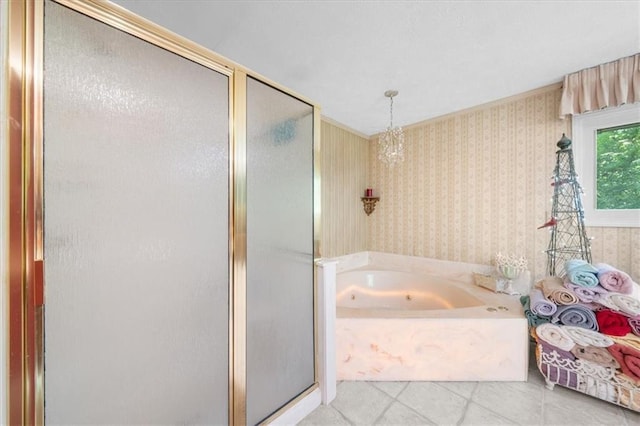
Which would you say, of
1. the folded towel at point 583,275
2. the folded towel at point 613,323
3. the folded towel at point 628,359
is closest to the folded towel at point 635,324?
the folded towel at point 613,323

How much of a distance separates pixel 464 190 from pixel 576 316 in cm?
138

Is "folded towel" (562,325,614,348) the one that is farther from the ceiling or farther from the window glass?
the ceiling

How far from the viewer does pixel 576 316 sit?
4.96ft

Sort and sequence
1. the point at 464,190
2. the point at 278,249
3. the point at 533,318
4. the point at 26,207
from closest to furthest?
the point at 26,207, the point at 278,249, the point at 533,318, the point at 464,190

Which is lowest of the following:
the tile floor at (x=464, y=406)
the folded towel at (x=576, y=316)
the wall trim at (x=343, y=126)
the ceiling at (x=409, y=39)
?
the tile floor at (x=464, y=406)

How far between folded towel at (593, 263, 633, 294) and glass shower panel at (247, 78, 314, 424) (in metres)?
1.77

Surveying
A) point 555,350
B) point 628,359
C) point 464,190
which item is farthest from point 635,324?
point 464,190

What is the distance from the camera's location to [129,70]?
31.2 inches

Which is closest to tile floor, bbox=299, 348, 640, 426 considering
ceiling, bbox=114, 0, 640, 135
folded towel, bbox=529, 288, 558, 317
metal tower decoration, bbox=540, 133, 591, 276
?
folded towel, bbox=529, 288, 558, 317

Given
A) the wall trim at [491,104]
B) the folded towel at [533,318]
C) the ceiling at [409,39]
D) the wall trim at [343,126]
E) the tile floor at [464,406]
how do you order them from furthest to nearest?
the wall trim at [343,126], the wall trim at [491,104], the folded towel at [533,318], the tile floor at [464,406], the ceiling at [409,39]

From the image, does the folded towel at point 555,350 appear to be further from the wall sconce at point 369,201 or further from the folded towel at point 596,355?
the wall sconce at point 369,201

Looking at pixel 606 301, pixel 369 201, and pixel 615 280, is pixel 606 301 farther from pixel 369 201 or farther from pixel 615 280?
pixel 369 201

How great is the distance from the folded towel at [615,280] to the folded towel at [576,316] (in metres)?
0.18

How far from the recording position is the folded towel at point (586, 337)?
4.61ft
